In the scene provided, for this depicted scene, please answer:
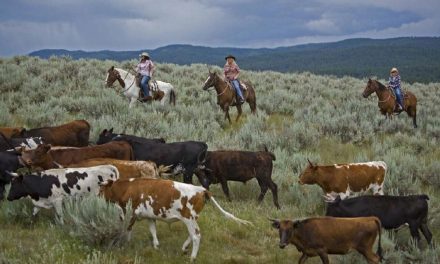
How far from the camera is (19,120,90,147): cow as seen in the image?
11055 millimetres

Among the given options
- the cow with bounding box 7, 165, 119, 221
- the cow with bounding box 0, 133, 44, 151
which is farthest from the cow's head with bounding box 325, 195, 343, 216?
the cow with bounding box 0, 133, 44, 151

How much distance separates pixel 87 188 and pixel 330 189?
14.6 feet

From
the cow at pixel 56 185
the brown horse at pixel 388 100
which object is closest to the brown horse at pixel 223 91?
the brown horse at pixel 388 100

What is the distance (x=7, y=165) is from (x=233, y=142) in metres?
6.70

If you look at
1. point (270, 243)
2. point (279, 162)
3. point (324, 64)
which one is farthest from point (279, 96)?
point (324, 64)

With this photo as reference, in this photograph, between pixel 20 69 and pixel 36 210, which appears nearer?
pixel 36 210

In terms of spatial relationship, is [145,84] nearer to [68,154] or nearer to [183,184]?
[68,154]

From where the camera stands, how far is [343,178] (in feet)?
30.9

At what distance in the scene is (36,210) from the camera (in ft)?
25.5

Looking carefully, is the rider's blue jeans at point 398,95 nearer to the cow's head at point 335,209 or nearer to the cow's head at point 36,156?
the cow's head at point 335,209

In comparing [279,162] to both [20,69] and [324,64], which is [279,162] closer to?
[20,69]

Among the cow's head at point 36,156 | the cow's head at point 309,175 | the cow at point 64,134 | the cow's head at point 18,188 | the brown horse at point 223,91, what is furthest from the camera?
the brown horse at point 223,91

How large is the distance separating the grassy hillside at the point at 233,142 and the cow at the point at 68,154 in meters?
0.94

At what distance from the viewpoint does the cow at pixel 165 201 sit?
22.5ft
